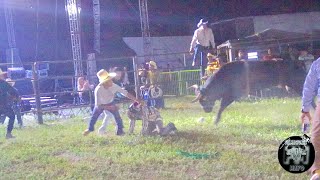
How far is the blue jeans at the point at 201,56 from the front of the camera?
40.0 feet

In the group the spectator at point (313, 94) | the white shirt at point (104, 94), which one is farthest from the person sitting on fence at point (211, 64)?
the spectator at point (313, 94)

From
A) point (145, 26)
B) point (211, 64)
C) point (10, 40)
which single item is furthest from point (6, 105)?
point (145, 26)

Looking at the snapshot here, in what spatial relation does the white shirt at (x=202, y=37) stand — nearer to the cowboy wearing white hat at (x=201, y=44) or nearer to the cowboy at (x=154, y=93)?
the cowboy wearing white hat at (x=201, y=44)

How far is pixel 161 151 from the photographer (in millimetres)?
6336

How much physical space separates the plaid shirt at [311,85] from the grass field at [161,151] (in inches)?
26.4

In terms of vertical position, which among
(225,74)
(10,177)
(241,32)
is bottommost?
(10,177)

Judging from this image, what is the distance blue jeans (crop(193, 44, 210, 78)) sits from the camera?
12180mm

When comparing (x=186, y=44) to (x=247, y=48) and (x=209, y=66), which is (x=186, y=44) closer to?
(x=247, y=48)

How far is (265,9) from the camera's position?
21938 millimetres

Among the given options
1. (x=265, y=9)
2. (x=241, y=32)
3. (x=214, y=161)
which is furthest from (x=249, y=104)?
(x=265, y=9)

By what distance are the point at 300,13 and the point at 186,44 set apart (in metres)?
5.13

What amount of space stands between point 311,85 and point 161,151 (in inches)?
113

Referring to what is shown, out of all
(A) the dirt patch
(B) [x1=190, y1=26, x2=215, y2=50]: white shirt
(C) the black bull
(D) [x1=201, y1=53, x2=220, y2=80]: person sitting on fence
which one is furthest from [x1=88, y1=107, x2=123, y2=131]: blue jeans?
(B) [x1=190, y1=26, x2=215, y2=50]: white shirt

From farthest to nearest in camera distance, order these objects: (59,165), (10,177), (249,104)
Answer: (249,104) → (59,165) → (10,177)
